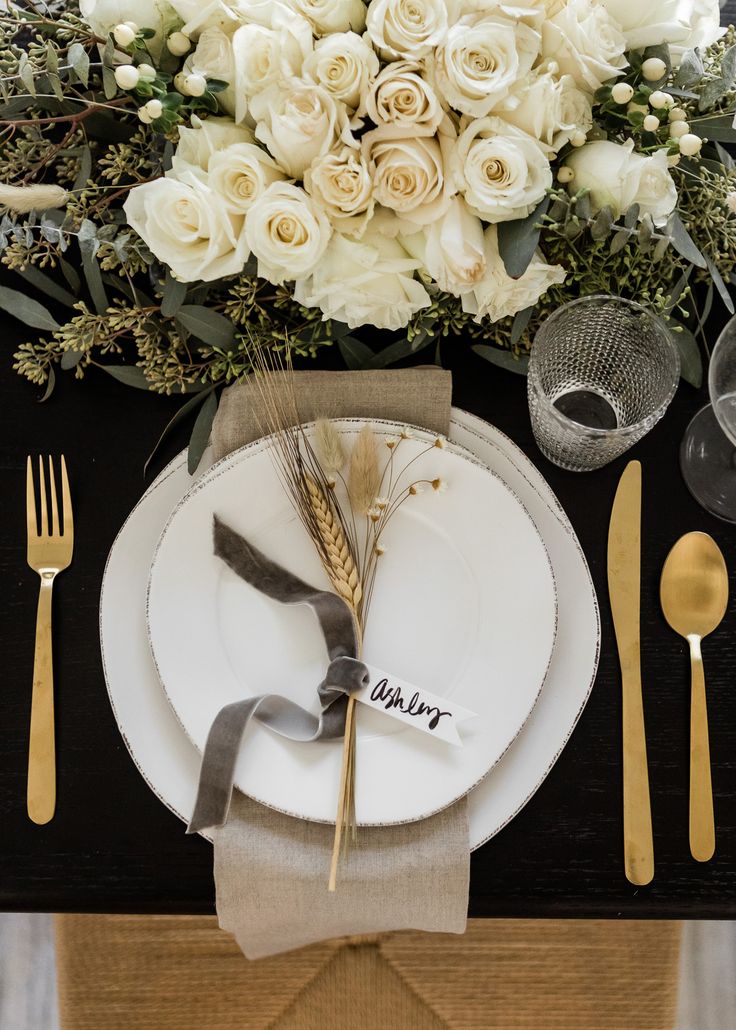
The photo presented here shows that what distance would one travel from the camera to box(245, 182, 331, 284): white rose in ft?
1.98

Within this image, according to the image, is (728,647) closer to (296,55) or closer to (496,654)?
(496,654)

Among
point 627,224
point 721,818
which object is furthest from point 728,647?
point 627,224

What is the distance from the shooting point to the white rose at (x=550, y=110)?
1.97 feet

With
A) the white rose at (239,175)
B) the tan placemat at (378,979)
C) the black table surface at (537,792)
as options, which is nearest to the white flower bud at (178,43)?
the white rose at (239,175)

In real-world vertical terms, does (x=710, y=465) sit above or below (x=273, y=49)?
below

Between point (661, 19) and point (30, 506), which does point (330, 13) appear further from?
point (30, 506)

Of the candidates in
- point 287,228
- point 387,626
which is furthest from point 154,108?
point 387,626

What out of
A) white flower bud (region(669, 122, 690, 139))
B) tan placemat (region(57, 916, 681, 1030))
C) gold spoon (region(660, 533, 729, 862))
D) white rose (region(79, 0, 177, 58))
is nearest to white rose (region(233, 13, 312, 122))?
white rose (region(79, 0, 177, 58))

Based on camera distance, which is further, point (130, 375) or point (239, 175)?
point (130, 375)

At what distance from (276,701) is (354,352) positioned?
350 millimetres

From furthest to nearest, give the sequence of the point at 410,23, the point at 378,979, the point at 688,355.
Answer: the point at 378,979
the point at 688,355
the point at 410,23

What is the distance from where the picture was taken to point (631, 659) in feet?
2.44

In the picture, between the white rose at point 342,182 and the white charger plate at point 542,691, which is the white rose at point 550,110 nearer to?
the white rose at point 342,182

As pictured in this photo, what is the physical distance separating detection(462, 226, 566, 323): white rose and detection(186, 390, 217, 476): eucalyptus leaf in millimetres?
269
